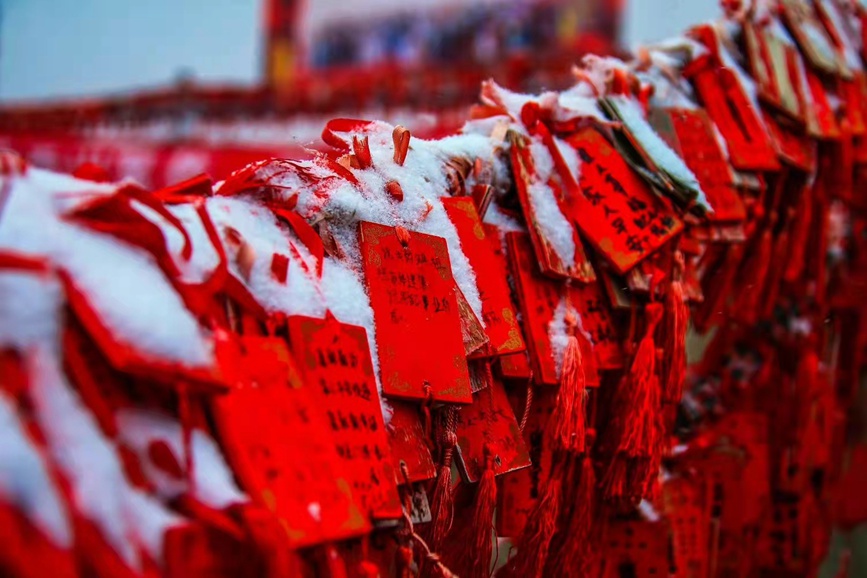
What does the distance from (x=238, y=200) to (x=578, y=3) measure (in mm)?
3164

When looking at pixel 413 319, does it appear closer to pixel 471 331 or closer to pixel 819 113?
pixel 471 331

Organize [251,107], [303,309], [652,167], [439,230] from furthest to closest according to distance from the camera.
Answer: [251,107], [652,167], [439,230], [303,309]

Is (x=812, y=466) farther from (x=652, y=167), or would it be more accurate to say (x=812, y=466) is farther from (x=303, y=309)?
(x=303, y=309)

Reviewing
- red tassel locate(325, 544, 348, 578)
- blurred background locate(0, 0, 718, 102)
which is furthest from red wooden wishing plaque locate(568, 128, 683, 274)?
blurred background locate(0, 0, 718, 102)

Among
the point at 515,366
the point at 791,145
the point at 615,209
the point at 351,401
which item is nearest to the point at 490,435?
the point at 515,366

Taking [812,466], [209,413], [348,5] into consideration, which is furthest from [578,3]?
[209,413]

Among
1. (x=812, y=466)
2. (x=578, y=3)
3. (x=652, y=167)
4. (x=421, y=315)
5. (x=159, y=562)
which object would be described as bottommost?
(x=812, y=466)

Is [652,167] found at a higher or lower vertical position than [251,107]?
lower

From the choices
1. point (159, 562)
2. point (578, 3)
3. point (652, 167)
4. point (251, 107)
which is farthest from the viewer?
point (578, 3)

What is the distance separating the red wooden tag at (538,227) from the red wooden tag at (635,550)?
308mm

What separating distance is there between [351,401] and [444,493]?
5.1 inches

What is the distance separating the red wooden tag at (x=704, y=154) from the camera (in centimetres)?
108

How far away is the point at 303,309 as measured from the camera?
657mm

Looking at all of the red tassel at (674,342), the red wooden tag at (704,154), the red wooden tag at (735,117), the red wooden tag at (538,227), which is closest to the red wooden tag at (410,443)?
the red wooden tag at (538,227)
